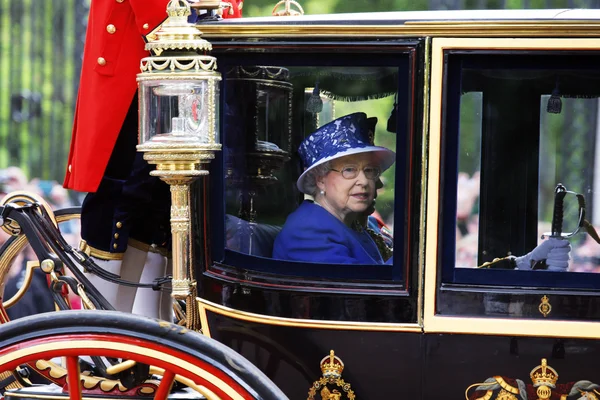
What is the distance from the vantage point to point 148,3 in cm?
271

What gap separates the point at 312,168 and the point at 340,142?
94 millimetres

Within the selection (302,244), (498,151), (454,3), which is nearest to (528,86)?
(498,151)

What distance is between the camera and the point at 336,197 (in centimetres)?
250

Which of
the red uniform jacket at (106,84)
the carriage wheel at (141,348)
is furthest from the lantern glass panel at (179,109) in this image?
the carriage wheel at (141,348)

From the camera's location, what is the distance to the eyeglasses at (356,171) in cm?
244

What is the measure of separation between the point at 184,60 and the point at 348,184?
0.50 meters

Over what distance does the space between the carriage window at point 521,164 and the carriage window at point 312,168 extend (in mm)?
158

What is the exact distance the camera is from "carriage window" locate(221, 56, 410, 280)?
95.0 inches

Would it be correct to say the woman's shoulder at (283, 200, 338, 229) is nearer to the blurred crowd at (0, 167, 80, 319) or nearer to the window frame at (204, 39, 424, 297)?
the window frame at (204, 39, 424, 297)

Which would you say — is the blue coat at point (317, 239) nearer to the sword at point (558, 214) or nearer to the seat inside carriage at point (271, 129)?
the seat inside carriage at point (271, 129)

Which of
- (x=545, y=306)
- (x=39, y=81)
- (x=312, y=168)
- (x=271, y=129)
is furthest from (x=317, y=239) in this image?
(x=39, y=81)

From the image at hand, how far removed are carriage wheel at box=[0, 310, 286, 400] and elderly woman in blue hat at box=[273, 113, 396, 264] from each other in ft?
1.29

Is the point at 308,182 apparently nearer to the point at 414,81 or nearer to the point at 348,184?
the point at 348,184

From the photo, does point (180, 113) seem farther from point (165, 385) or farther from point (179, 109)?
point (165, 385)
